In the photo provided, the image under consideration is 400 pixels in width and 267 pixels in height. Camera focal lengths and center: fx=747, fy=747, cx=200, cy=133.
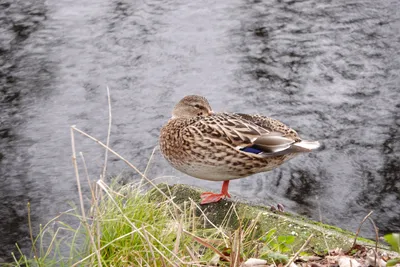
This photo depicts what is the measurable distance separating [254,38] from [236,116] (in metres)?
3.92

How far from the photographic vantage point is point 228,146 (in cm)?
453

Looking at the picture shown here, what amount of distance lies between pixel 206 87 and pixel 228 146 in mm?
3210

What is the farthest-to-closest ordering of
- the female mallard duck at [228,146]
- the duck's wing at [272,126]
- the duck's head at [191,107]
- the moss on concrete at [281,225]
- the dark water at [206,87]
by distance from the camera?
the dark water at [206,87] → the duck's head at [191,107] → the duck's wing at [272,126] → the female mallard duck at [228,146] → the moss on concrete at [281,225]

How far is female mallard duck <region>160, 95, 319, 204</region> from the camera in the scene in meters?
4.54

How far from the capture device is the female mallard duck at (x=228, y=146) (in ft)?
14.9

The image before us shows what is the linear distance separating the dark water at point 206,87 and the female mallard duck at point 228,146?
1.93 ft

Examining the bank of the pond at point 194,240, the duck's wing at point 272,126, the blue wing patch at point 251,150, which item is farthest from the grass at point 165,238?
the duck's wing at point 272,126

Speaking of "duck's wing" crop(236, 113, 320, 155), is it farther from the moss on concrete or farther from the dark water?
the dark water

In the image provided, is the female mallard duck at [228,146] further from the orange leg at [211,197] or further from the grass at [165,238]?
the grass at [165,238]

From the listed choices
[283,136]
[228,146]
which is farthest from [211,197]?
[283,136]

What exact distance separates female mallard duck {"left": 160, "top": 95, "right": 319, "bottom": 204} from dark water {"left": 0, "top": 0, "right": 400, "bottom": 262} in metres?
0.59

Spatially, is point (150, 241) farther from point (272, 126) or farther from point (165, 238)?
point (272, 126)

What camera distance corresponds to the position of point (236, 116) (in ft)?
15.8

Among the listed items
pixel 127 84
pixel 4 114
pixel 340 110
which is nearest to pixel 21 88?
pixel 4 114
